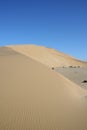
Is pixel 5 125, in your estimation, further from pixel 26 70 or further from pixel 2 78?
pixel 26 70

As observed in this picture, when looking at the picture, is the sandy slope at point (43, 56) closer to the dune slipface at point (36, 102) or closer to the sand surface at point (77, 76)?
the sand surface at point (77, 76)

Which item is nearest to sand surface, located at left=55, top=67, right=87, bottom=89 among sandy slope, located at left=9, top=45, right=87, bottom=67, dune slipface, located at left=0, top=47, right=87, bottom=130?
dune slipface, located at left=0, top=47, right=87, bottom=130

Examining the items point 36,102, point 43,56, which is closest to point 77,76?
point 36,102

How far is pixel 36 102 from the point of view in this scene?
13336 mm

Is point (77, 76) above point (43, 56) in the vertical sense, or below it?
below

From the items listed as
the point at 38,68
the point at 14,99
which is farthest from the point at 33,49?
the point at 14,99

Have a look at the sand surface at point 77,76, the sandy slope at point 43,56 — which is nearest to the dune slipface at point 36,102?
the sand surface at point 77,76

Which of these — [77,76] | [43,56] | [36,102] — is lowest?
[36,102]

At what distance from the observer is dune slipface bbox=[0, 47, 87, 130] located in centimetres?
1110

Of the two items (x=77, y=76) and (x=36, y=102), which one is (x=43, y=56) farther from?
(x=36, y=102)

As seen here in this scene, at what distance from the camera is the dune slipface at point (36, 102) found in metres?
11.1

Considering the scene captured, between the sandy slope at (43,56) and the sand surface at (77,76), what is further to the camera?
the sandy slope at (43,56)

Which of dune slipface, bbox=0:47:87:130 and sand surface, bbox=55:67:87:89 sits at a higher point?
sand surface, bbox=55:67:87:89

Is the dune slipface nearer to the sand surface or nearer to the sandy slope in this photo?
the sand surface
